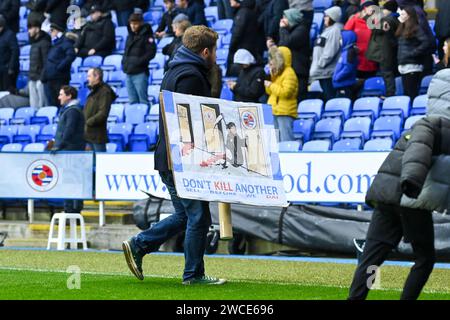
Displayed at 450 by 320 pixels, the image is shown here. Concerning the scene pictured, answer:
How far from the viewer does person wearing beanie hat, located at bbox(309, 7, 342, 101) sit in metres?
20.2

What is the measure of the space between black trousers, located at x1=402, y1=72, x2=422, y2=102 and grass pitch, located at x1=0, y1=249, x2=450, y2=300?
16.9 ft

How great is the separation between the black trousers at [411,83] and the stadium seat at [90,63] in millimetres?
7929

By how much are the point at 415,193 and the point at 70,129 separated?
39.0 feet

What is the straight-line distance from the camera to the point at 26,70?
27.2 m

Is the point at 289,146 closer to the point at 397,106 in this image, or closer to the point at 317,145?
the point at 317,145

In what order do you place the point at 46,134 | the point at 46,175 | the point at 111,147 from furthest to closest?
the point at 46,134 → the point at 111,147 → the point at 46,175

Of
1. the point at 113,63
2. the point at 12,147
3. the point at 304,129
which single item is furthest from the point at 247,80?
the point at 113,63

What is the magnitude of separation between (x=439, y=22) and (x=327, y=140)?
264 centimetres

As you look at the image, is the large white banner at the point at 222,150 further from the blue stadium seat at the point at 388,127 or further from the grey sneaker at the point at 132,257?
the blue stadium seat at the point at 388,127

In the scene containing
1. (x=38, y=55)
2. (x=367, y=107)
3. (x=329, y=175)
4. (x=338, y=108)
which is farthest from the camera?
(x=38, y=55)

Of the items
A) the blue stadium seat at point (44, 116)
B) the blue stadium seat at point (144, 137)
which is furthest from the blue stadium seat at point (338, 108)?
the blue stadium seat at point (44, 116)

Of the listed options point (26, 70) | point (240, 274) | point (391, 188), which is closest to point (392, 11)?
point (240, 274)

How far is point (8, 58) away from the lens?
25469mm
